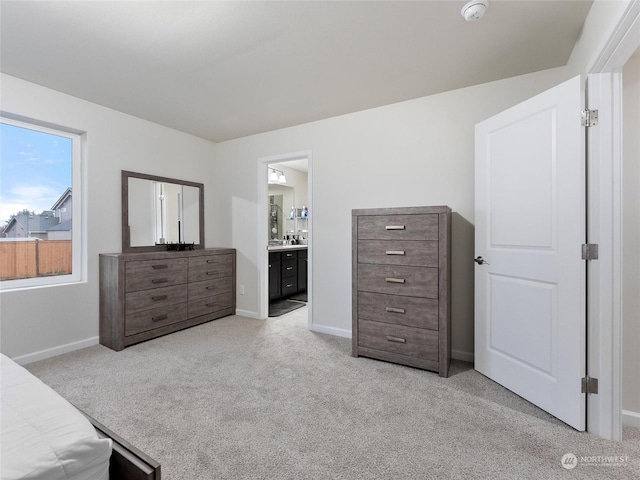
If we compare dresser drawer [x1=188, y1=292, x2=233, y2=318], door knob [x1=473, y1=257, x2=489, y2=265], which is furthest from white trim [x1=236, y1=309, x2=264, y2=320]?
door knob [x1=473, y1=257, x2=489, y2=265]

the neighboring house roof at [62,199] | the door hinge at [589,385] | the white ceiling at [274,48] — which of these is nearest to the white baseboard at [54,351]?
the neighboring house roof at [62,199]

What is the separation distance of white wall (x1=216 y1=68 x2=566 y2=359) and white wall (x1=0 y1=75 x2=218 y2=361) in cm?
114

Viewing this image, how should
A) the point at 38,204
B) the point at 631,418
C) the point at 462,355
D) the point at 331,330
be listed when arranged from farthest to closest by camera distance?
the point at 331,330
the point at 38,204
the point at 462,355
the point at 631,418

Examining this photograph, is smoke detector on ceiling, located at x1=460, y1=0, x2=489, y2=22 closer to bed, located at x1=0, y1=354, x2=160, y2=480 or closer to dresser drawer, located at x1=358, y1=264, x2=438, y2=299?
dresser drawer, located at x1=358, y1=264, x2=438, y2=299

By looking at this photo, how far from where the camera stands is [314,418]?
5.98 ft

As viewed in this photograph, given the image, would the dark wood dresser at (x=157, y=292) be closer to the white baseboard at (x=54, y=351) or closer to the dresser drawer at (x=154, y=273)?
the dresser drawer at (x=154, y=273)

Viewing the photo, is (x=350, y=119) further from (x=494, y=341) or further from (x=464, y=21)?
(x=494, y=341)

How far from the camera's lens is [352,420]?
1.80 meters

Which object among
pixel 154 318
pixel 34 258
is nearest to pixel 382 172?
pixel 154 318

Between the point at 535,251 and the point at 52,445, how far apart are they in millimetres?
2395

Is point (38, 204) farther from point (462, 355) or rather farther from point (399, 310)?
point (462, 355)

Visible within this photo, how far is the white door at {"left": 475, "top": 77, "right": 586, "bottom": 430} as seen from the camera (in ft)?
5.62

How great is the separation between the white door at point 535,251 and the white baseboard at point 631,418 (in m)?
0.32

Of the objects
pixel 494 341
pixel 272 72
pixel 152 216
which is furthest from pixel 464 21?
pixel 152 216
